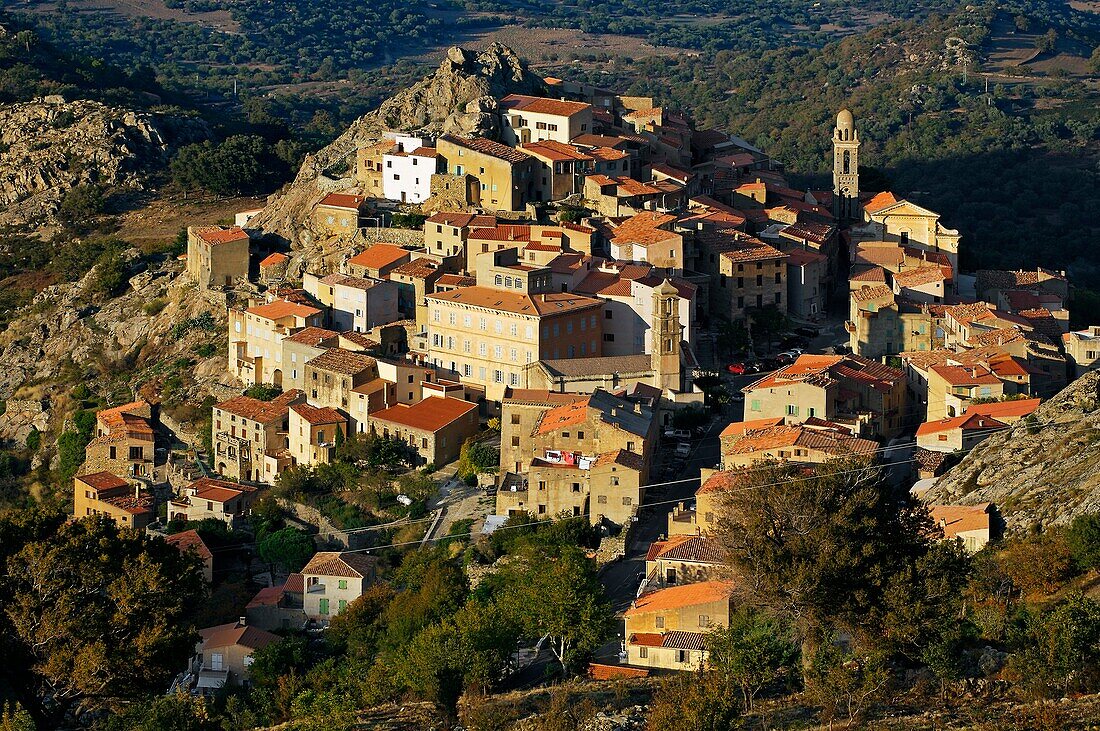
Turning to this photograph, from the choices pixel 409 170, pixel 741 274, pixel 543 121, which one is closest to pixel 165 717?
pixel 741 274

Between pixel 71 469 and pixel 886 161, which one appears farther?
pixel 886 161

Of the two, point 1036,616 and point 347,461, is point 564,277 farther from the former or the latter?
point 1036,616

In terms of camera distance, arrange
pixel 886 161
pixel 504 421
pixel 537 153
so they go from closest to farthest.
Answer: pixel 504 421 → pixel 537 153 → pixel 886 161

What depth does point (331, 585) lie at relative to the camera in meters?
43.4

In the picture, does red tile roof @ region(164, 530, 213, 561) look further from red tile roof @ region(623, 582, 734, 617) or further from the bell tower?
red tile roof @ region(623, 582, 734, 617)

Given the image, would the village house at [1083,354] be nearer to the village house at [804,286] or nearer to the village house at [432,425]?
the village house at [804,286]

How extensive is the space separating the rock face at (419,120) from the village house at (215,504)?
11625 mm

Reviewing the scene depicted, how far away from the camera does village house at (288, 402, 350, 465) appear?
162ft

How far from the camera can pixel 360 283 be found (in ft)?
179

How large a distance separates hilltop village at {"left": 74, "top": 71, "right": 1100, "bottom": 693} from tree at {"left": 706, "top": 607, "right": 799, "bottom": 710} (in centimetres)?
135

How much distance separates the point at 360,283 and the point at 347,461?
24.5ft

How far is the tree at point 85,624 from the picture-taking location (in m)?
33.9

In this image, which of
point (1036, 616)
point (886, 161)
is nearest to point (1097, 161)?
point (886, 161)

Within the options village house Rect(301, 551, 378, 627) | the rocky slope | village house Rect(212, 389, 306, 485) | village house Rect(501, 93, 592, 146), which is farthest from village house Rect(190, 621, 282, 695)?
the rocky slope
